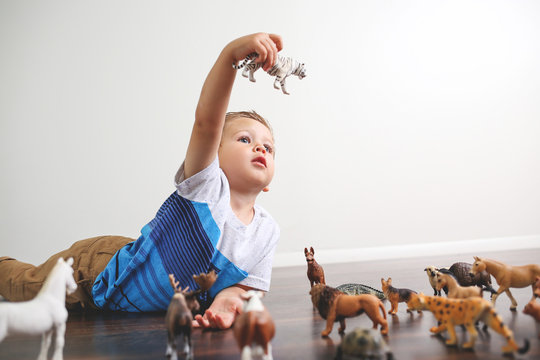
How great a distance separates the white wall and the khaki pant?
1450mm

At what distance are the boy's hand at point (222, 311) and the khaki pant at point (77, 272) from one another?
1.41 feet

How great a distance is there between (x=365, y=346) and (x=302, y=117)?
9.16 feet

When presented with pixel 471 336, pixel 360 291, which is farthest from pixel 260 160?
pixel 471 336

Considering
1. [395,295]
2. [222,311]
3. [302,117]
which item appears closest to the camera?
[395,295]

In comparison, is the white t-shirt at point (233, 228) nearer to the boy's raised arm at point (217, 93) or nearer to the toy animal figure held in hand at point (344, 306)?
the boy's raised arm at point (217, 93)

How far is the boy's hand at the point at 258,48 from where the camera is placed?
874 millimetres

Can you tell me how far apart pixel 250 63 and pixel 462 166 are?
2898 mm

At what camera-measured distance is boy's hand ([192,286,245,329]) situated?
3.03 feet

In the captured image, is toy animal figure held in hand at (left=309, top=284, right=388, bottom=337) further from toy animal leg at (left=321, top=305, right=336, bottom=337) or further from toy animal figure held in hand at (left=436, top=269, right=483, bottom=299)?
toy animal figure held in hand at (left=436, top=269, right=483, bottom=299)

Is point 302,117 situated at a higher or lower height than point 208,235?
higher

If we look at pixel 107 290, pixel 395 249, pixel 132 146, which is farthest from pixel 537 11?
pixel 107 290

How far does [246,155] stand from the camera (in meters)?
1.26

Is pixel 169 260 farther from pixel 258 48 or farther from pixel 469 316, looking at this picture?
pixel 469 316

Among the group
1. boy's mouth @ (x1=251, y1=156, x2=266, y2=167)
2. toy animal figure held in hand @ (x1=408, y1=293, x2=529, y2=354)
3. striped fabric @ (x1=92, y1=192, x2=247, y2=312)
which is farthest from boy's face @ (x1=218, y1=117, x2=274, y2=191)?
toy animal figure held in hand @ (x1=408, y1=293, x2=529, y2=354)
